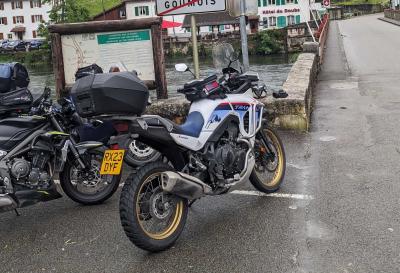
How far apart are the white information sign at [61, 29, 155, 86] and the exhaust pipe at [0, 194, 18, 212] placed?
12.8ft

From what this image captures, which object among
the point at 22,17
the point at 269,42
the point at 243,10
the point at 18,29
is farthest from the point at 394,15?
the point at 22,17

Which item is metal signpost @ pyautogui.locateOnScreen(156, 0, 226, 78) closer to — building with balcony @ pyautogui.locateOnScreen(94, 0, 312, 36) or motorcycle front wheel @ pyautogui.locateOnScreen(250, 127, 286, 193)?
motorcycle front wheel @ pyautogui.locateOnScreen(250, 127, 286, 193)

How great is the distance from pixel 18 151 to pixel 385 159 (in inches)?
161

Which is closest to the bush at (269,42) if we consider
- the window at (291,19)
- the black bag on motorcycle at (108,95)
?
the window at (291,19)

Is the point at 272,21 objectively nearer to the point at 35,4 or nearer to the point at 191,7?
the point at 35,4

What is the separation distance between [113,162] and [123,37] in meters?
4.40

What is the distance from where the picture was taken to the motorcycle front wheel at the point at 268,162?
5.36m

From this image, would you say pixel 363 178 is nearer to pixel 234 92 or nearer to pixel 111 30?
pixel 234 92

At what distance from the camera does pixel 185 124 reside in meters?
4.45

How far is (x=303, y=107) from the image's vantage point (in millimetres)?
7840

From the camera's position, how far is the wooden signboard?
26.1 feet

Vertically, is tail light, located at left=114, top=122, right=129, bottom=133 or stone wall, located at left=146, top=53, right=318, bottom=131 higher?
tail light, located at left=114, top=122, right=129, bottom=133

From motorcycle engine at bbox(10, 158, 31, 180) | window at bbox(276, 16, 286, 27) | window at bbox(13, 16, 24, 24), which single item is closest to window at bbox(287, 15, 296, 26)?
window at bbox(276, 16, 286, 27)

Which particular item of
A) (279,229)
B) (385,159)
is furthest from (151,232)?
(385,159)
